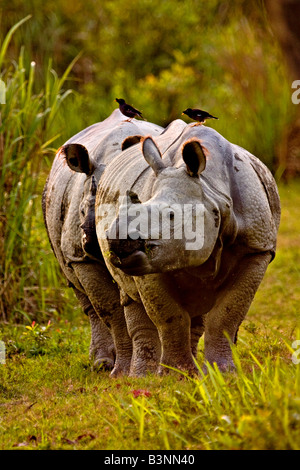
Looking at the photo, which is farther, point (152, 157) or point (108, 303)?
point (108, 303)

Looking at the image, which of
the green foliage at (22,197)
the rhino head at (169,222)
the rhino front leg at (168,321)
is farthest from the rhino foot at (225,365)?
the green foliage at (22,197)

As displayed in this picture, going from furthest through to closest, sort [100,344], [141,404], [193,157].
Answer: [100,344], [193,157], [141,404]

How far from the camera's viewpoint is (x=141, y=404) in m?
4.66

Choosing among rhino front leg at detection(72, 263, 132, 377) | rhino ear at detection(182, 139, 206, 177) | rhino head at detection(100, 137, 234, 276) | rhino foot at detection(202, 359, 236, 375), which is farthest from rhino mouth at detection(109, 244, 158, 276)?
rhino front leg at detection(72, 263, 132, 377)

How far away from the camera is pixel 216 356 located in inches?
226

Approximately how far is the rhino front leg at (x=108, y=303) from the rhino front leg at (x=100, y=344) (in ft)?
1.01

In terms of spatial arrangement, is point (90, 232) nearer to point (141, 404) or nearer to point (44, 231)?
point (141, 404)

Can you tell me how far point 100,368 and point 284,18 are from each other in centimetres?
284

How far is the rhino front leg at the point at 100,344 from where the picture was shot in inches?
273

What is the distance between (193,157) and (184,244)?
1.67 ft

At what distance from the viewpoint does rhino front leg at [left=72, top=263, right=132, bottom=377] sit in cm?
653

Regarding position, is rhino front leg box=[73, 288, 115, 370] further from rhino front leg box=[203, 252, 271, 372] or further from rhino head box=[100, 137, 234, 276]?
rhino head box=[100, 137, 234, 276]

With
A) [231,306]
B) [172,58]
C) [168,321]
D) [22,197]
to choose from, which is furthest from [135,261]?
[172,58]
